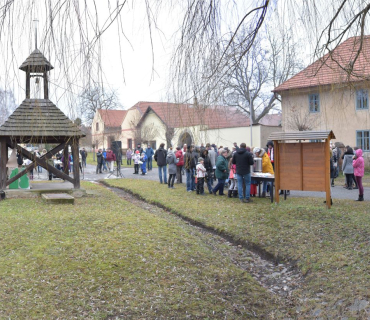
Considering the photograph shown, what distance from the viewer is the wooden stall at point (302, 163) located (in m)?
11.4

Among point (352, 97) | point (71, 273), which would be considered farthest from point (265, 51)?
point (71, 273)

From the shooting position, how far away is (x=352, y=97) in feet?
22.2

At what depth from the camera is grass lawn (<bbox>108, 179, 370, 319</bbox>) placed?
19.2 ft

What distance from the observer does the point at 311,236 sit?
880cm

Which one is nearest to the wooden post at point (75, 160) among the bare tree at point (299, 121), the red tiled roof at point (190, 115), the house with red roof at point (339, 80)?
the red tiled roof at point (190, 115)

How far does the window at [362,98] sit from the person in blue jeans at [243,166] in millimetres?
6165

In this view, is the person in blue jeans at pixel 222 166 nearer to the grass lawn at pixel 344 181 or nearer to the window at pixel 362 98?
the grass lawn at pixel 344 181

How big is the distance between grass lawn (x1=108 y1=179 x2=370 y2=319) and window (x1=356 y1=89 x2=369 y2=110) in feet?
8.30

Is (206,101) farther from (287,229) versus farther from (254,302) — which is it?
(287,229)

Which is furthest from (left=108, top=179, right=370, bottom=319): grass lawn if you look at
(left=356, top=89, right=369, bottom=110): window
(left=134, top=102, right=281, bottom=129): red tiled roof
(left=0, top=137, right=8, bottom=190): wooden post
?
(left=0, top=137, right=8, bottom=190): wooden post

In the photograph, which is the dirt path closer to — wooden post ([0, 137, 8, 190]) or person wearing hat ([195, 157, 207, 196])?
person wearing hat ([195, 157, 207, 196])

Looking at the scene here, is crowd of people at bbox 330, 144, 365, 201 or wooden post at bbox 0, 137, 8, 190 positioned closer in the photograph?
crowd of people at bbox 330, 144, 365, 201

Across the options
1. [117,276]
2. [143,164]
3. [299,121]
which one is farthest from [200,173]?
[143,164]

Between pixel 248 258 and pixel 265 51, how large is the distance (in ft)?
13.8
